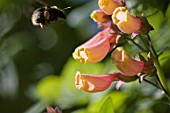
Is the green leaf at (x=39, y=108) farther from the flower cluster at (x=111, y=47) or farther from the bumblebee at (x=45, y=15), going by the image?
the flower cluster at (x=111, y=47)

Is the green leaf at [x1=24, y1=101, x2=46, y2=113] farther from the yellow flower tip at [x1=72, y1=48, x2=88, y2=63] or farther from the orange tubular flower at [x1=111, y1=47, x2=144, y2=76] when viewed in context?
the orange tubular flower at [x1=111, y1=47, x2=144, y2=76]

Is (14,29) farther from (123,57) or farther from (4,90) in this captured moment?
(123,57)

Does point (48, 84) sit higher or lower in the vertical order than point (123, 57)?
lower

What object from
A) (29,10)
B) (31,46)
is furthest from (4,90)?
(29,10)

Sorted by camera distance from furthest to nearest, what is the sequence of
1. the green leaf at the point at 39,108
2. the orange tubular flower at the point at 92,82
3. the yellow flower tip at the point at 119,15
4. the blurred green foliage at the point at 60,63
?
the green leaf at the point at 39,108 < the blurred green foliage at the point at 60,63 < the orange tubular flower at the point at 92,82 < the yellow flower tip at the point at 119,15

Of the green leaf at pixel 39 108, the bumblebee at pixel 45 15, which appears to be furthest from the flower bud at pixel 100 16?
the green leaf at pixel 39 108

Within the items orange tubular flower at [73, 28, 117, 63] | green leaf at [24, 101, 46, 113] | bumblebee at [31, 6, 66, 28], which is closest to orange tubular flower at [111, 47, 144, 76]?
orange tubular flower at [73, 28, 117, 63]
